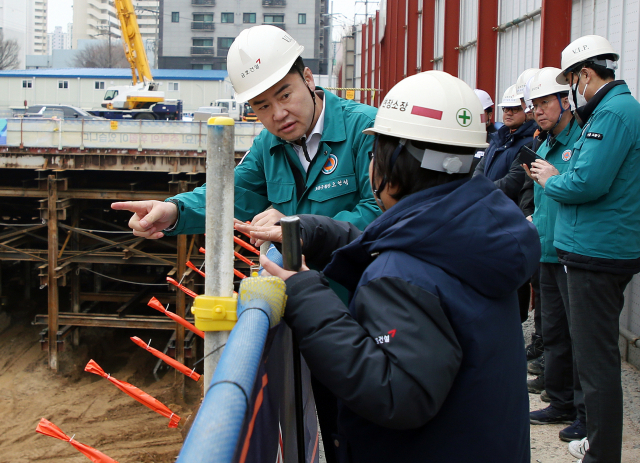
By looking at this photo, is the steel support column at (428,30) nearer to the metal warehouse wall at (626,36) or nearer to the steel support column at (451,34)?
the steel support column at (451,34)

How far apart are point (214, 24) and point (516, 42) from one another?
185 ft

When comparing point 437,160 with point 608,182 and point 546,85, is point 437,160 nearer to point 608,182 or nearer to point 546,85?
point 608,182

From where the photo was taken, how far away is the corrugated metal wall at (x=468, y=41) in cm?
1182

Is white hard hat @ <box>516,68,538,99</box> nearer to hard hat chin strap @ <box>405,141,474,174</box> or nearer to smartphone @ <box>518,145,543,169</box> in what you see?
smartphone @ <box>518,145,543,169</box>

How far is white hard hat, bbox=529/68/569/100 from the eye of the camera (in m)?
4.02

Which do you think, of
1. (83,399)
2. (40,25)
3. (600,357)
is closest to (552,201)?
(600,357)

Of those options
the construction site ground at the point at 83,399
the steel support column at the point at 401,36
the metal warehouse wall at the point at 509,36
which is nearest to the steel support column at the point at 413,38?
the metal warehouse wall at the point at 509,36

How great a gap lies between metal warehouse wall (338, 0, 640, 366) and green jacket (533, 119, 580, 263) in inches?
59.7

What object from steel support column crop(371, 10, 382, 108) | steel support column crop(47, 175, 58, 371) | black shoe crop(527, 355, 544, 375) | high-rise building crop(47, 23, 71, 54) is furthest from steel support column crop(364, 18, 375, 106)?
high-rise building crop(47, 23, 71, 54)

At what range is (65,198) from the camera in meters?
16.4

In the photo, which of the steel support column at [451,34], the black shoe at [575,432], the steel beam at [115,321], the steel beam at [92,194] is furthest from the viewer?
Result: the steel beam at [92,194]

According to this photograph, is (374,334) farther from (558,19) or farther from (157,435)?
(157,435)

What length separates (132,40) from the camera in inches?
1208

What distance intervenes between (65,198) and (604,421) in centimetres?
1594
